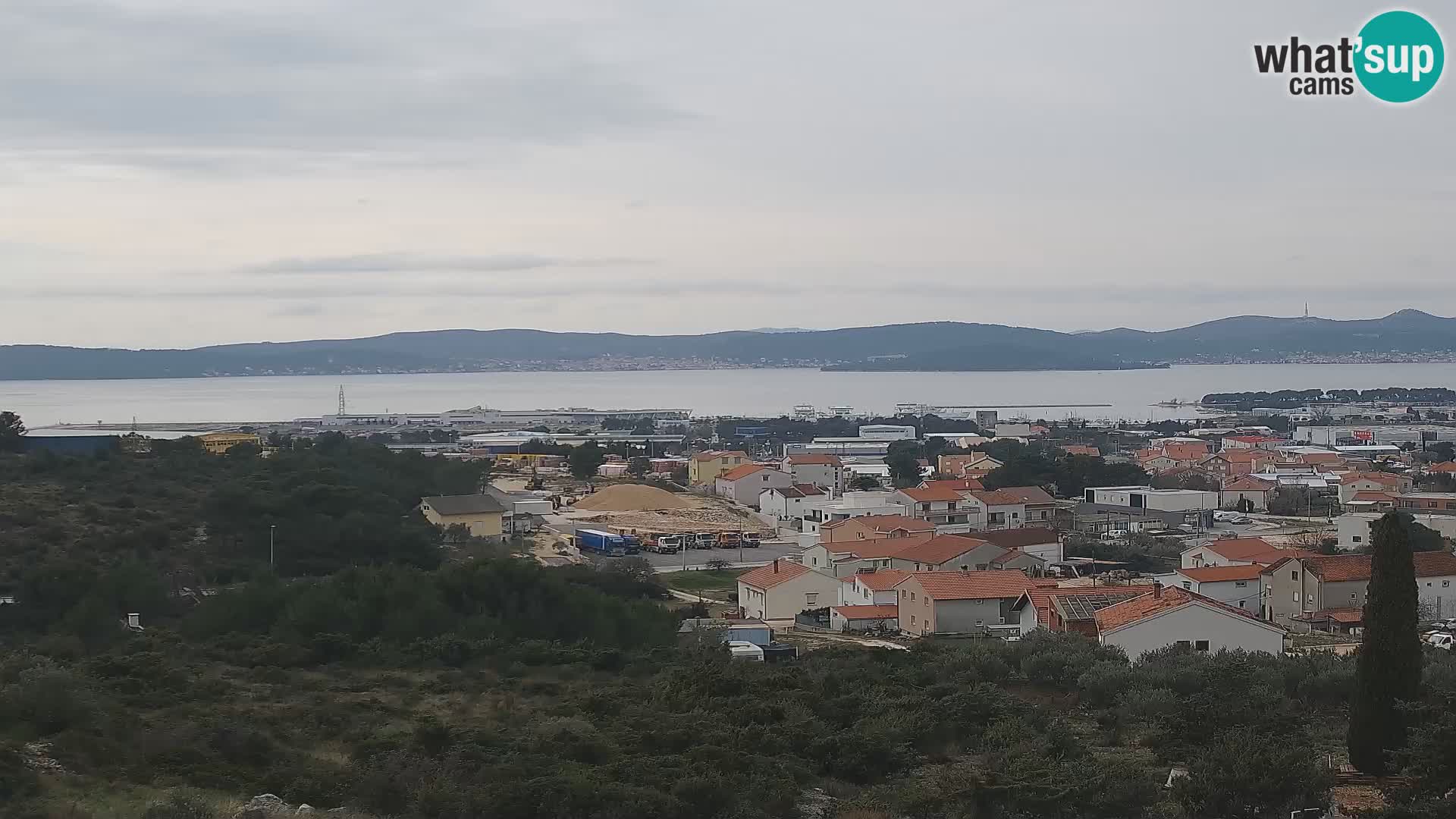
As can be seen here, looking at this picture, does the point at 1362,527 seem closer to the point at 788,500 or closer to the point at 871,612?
the point at 871,612

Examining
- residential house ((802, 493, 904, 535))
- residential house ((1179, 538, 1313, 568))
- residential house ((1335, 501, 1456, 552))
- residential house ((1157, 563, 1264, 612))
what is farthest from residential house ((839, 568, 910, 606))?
residential house ((1335, 501, 1456, 552))

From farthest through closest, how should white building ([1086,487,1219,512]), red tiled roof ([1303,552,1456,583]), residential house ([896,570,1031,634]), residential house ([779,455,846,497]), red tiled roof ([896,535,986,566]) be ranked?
1. residential house ([779,455,846,497])
2. white building ([1086,487,1219,512])
3. red tiled roof ([896,535,986,566])
4. red tiled roof ([1303,552,1456,583])
5. residential house ([896,570,1031,634])

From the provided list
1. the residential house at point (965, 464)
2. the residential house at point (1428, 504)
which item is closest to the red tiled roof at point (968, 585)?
the residential house at point (1428, 504)

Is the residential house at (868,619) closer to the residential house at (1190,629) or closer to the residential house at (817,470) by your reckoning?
the residential house at (1190,629)

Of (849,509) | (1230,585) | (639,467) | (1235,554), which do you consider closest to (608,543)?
(849,509)

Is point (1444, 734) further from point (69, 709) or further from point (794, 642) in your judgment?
point (794, 642)

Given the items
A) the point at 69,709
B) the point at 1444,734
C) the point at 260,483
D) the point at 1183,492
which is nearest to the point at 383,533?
the point at 260,483

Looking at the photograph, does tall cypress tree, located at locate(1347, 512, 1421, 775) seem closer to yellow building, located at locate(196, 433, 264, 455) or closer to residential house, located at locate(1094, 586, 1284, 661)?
residential house, located at locate(1094, 586, 1284, 661)
